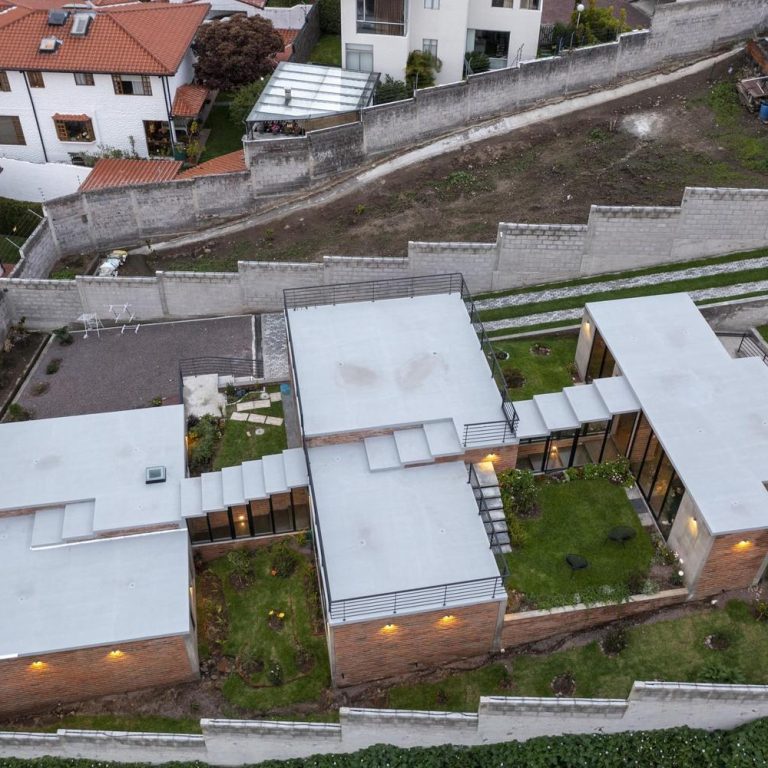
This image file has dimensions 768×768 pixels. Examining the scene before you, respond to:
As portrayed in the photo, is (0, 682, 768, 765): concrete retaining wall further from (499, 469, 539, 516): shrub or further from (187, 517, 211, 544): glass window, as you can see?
(187, 517, 211, 544): glass window

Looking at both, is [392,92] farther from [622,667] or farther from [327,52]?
[622,667]

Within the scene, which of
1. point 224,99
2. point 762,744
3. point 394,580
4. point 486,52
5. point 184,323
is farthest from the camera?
point 224,99

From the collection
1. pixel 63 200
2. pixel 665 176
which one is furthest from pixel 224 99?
pixel 665 176

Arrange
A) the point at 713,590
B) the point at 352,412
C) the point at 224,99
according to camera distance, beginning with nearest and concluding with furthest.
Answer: the point at 713,590, the point at 352,412, the point at 224,99

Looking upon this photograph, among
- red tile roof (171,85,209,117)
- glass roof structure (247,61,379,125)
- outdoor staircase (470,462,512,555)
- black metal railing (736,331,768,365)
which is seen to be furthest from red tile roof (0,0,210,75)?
black metal railing (736,331,768,365)

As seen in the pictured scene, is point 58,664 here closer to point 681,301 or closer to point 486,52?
point 681,301

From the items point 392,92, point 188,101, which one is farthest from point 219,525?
point 188,101
